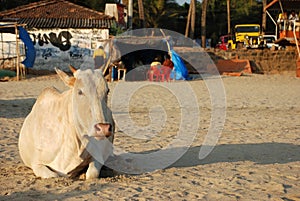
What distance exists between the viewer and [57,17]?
31922 millimetres

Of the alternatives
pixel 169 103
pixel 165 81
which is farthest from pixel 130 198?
pixel 165 81

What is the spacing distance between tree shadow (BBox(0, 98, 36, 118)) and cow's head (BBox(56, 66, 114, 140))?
719 cm

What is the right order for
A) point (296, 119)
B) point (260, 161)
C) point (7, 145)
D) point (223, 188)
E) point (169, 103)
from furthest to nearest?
point (169, 103) < point (296, 119) < point (7, 145) < point (260, 161) < point (223, 188)

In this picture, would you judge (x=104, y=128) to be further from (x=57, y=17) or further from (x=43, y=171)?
(x=57, y=17)

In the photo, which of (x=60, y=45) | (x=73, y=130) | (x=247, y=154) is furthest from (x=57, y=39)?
(x=73, y=130)

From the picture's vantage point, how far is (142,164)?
7305 mm

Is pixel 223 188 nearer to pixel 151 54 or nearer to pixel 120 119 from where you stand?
pixel 120 119

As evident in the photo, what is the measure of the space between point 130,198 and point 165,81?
1888cm

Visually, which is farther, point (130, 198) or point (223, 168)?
point (223, 168)

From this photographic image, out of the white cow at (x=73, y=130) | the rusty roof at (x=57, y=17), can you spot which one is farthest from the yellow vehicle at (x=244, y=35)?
the white cow at (x=73, y=130)

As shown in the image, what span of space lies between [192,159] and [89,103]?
2.74 metres

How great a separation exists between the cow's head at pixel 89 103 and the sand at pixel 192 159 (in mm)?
792

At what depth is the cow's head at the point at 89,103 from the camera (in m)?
5.32

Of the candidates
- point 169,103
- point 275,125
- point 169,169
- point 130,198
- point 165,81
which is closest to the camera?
point 130,198
